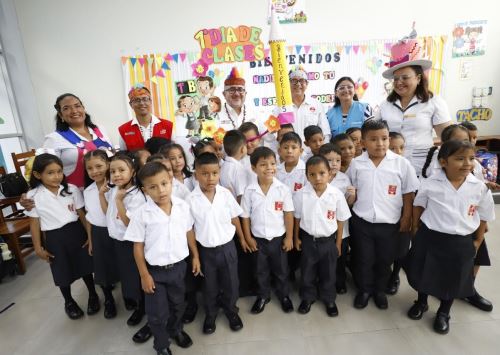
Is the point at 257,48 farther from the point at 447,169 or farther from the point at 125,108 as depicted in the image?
the point at 447,169

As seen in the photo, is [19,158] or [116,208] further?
[19,158]

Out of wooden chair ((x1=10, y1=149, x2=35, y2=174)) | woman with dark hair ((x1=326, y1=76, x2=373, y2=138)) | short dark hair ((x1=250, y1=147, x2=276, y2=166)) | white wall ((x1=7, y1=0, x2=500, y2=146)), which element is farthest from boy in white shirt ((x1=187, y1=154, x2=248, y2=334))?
white wall ((x1=7, y1=0, x2=500, y2=146))

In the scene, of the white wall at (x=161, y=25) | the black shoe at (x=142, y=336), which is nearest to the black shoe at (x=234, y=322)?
the black shoe at (x=142, y=336)

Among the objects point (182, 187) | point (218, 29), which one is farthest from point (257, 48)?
point (182, 187)

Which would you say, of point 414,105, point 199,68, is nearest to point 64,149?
point 414,105

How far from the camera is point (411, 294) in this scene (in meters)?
1.96

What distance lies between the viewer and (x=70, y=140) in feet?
6.64

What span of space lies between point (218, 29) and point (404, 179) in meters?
3.56

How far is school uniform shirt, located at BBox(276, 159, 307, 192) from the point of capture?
73.0 inches

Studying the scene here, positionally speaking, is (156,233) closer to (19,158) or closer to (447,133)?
(447,133)

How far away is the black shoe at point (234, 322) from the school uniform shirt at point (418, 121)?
1.64 meters

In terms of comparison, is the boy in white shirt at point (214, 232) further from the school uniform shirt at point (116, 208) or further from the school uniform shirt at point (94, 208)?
the school uniform shirt at point (94, 208)

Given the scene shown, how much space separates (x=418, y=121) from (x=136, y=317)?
2365 mm

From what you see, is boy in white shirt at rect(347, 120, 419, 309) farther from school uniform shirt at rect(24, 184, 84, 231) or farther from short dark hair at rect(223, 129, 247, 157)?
school uniform shirt at rect(24, 184, 84, 231)
